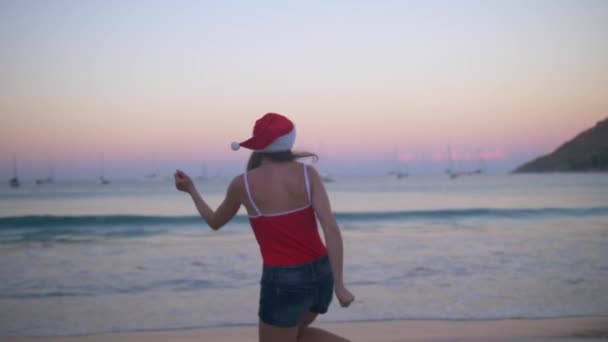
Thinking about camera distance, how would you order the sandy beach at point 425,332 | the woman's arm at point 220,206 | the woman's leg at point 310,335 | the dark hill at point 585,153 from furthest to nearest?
1. the dark hill at point 585,153
2. the sandy beach at point 425,332
3. the woman's leg at point 310,335
4. the woman's arm at point 220,206

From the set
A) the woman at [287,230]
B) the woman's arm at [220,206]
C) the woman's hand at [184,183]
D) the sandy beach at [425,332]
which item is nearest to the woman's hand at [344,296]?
the woman at [287,230]

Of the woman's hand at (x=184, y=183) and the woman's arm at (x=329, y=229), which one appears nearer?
the woman's arm at (x=329, y=229)

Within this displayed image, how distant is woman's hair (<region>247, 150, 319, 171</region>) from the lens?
236 centimetres

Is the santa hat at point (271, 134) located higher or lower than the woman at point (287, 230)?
higher

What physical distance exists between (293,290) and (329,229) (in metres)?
0.29

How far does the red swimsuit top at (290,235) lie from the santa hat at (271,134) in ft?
0.45

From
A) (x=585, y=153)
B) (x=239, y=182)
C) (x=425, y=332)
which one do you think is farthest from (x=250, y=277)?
(x=585, y=153)

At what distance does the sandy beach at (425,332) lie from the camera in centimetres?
536

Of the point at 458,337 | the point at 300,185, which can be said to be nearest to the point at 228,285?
the point at 458,337

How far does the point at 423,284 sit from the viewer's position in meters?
8.23

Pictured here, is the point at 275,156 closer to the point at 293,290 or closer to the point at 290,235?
the point at 290,235

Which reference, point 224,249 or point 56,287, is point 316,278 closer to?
point 56,287

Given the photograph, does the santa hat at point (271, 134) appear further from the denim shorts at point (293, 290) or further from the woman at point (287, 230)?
the denim shorts at point (293, 290)

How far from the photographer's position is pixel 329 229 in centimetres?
230
